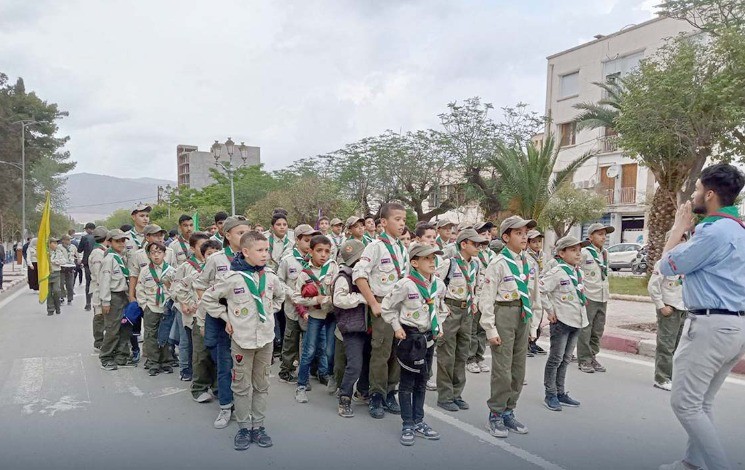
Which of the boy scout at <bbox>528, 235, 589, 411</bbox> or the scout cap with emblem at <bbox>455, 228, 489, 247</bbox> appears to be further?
the scout cap with emblem at <bbox>455, 228, 489, 247</bbox>

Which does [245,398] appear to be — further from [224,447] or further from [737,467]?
[737,467]

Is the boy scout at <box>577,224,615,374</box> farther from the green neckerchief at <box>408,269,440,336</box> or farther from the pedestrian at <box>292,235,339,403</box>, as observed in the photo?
the pedestrian at <box>292,235,339,403</box>

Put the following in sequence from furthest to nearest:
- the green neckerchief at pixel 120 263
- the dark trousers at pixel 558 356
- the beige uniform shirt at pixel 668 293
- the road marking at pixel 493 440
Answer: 1. the green neckerchief at pixel 120 263
2. the beige uniform shirt at pixel 668 293
3. the dark trousers at pixel 558 356
4. the road marking at pixel 493 440

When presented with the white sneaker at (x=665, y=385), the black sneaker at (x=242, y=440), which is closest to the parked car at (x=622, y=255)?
the white sneaker at (x=665, y=385)

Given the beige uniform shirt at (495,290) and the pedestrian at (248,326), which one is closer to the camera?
the pedestrian at (248,326)

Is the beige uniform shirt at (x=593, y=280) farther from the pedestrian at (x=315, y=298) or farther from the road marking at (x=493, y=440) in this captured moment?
the pedestrian at (x=315, y=298)

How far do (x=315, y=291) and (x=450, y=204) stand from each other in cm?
2470

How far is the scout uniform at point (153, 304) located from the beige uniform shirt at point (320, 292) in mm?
1769

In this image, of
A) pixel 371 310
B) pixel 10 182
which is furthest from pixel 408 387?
pixel 10 182

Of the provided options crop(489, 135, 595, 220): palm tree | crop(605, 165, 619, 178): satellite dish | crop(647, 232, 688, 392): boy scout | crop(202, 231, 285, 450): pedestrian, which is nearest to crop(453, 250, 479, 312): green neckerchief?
crop(647, 232, 688, 392): boy scout

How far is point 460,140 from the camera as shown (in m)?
28.3

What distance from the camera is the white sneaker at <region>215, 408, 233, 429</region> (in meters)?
4.95

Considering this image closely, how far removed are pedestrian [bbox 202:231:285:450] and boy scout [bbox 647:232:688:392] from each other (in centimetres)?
405

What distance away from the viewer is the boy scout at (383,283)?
17.2ft
